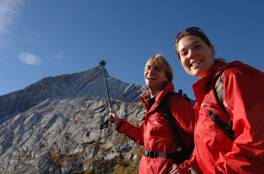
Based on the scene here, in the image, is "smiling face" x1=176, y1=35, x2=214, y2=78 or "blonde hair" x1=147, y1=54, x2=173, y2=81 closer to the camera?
"smiling face" x1=176, y1=35, x2=214, y2=78

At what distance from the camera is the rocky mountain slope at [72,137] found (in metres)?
59.5

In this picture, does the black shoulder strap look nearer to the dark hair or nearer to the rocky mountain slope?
the dark hair

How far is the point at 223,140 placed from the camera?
3.86 meters

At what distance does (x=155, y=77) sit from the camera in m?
8.02

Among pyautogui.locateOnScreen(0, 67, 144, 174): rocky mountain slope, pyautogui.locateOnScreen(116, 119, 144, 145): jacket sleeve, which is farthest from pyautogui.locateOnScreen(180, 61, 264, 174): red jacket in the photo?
pyautogui.locateOnScreen(0, 67, 144, 174): rocky mountain slope

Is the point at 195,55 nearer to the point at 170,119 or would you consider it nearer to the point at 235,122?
Answer: the point at 235,122

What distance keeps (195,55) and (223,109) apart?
3.64ft

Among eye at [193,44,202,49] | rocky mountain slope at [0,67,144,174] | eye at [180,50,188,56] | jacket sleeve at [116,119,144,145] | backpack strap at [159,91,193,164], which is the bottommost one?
backpack strap at [159,91,193,164]

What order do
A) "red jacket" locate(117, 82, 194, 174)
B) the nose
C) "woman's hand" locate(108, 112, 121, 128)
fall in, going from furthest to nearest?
"woman's hand" locate(108, 112, 121, 128), "red jacket" locate(117, 82, 194, 174), the nose

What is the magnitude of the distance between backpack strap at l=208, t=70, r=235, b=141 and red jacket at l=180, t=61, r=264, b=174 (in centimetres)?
4

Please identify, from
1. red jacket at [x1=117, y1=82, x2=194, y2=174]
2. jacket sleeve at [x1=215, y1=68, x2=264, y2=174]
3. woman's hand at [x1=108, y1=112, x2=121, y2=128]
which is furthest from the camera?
woman's hand at [x1=108, y1=112, x2=121, y2=128]

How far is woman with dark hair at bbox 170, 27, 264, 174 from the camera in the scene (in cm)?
329

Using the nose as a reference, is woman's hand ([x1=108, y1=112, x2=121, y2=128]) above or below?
above

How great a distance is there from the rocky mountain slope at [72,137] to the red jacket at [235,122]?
151 feet
